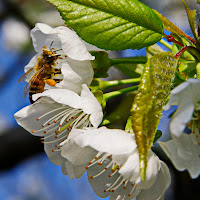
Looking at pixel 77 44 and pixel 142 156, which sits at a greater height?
pixel 77 44

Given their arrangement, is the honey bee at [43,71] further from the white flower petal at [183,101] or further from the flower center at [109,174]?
the white flower petal at [183,101]

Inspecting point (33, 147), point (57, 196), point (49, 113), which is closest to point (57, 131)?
point (49, 113)

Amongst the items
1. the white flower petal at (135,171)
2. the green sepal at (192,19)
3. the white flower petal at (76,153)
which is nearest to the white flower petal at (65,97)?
the white flower petal at (76,153)

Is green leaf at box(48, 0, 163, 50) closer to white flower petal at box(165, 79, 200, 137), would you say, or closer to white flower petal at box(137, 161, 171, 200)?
white flower petal at box(165, 79, 200, 137)

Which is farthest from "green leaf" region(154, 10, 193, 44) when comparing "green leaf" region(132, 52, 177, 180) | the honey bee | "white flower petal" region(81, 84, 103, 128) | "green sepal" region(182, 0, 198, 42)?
the honey bee

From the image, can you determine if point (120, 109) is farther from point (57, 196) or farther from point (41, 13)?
point (57, 196)

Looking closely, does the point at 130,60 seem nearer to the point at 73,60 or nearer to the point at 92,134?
the point at 73,60
